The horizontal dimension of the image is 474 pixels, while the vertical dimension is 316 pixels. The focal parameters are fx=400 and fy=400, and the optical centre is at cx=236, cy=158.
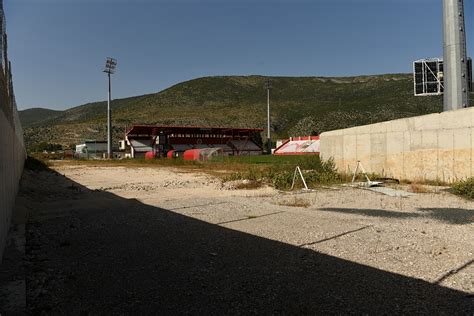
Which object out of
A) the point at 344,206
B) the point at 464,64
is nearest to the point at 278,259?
the point at 344,206

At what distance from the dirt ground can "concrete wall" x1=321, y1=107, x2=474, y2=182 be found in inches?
238

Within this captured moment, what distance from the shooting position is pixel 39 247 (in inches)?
271

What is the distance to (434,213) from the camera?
10.4 m

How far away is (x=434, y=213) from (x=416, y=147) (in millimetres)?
8491

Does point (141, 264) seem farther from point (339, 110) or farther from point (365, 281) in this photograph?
point (339, 110)

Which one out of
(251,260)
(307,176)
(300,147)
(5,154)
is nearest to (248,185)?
(307,176)

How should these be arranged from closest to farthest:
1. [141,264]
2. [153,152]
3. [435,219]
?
[141,264]
[435,219]
[153,152]

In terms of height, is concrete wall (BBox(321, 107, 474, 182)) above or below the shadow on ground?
above

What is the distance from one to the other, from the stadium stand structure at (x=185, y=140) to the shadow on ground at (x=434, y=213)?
184 feet

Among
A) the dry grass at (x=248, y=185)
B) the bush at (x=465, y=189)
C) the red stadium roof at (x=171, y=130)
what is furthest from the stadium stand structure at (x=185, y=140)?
the bush at (x=465, y=189)

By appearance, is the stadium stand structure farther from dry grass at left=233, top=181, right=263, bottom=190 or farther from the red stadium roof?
dry grass at left=233, top=181, right=263, bottom=190

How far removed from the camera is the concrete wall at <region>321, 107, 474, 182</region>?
53.7 feet

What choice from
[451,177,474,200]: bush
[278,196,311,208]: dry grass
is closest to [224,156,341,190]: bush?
[278,196,311,208]: dry grass

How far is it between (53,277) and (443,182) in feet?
52.6
